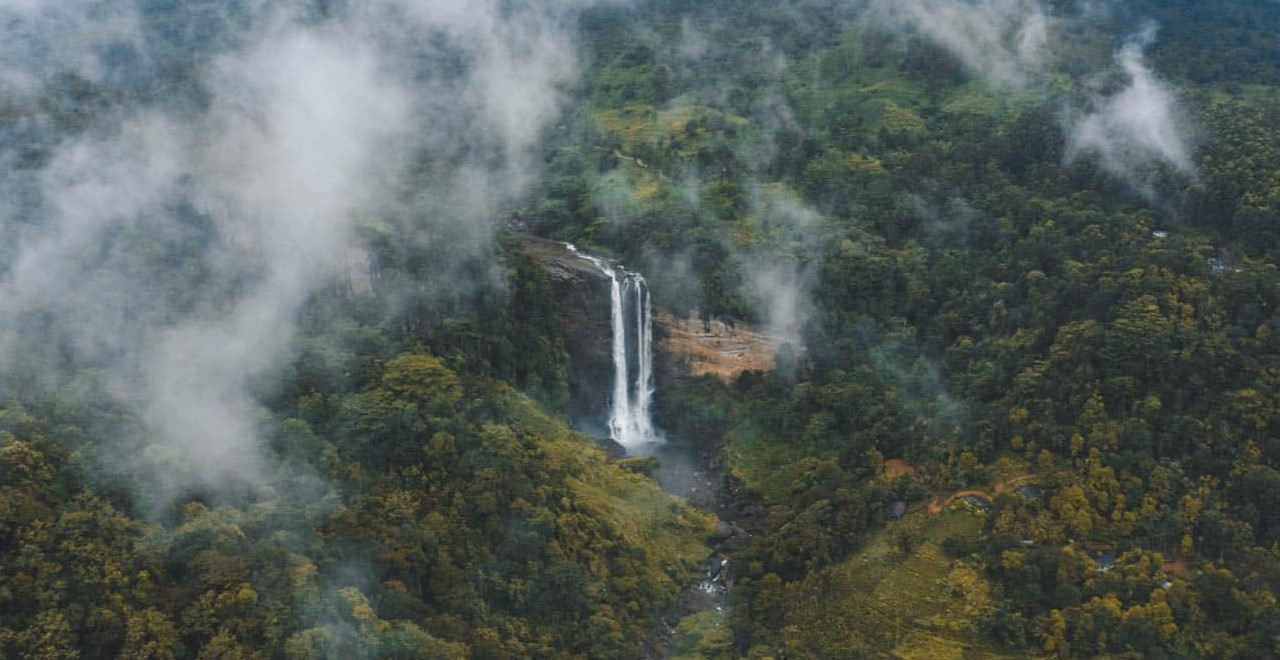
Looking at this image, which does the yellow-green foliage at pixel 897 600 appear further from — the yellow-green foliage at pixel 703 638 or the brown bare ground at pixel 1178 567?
the brown bare ground at pixel 1178 567

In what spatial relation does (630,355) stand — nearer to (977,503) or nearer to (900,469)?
(900,469)

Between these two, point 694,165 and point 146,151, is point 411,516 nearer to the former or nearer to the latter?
point 146,151

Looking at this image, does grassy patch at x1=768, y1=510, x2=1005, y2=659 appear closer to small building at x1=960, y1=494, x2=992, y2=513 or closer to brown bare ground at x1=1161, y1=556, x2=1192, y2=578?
small building at x1=960, y1=494, x2=992, y2=513

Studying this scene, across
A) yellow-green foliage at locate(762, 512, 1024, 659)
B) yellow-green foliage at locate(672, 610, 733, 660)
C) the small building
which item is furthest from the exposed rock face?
the small building

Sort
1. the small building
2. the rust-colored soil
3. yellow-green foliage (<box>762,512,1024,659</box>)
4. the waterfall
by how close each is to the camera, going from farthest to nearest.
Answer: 1. the waterfall
2. the rust-colored soil
3. the small building
4. yellow-green foliage (<box>762,512,1024,659</box>)

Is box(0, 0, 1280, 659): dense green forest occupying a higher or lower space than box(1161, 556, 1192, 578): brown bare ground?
higher

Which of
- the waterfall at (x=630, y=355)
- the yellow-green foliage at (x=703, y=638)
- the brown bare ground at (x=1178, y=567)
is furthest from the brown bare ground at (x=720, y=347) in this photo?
the brown bare ground at (x=1178, y=567)
